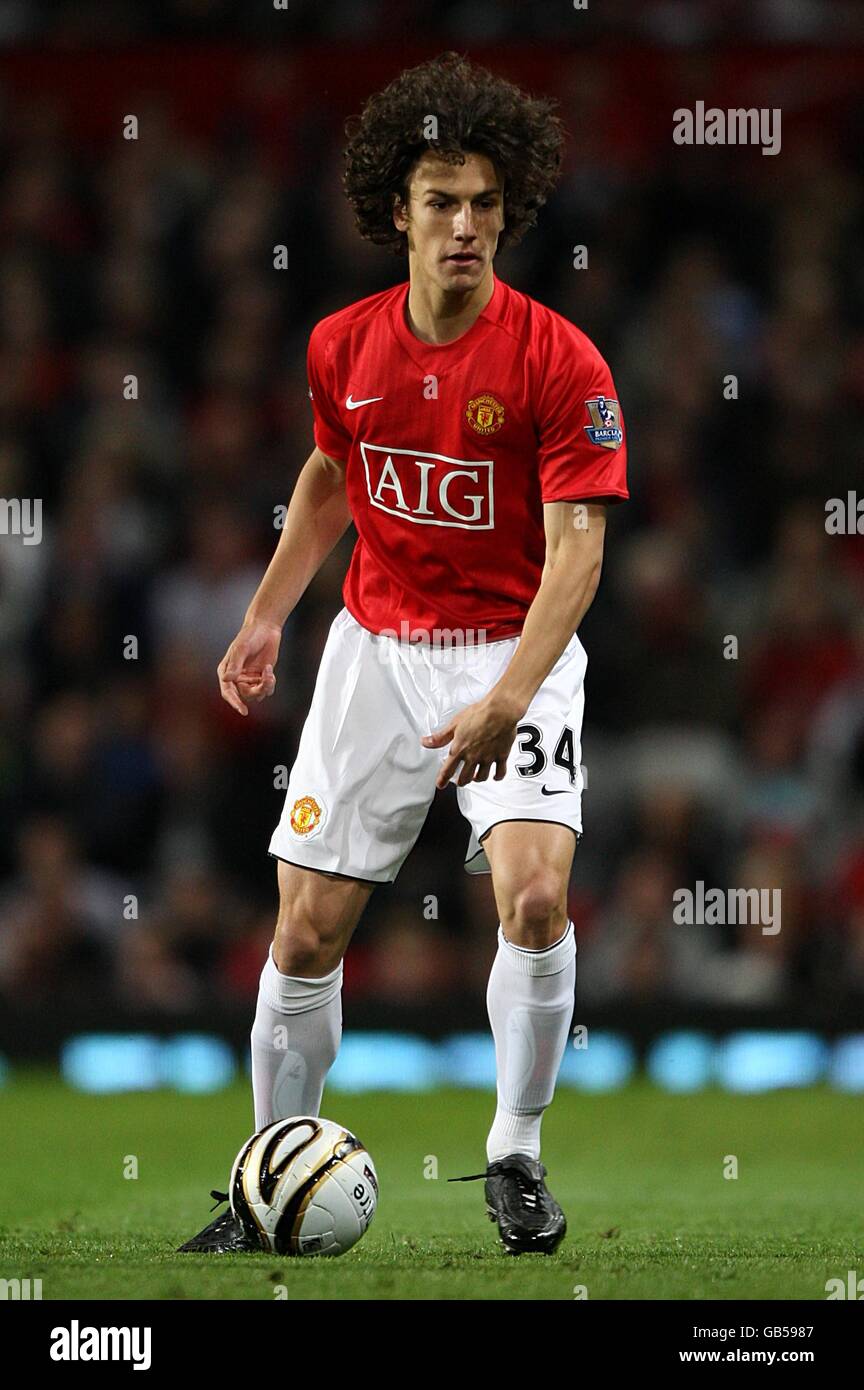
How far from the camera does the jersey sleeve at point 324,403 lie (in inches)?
197

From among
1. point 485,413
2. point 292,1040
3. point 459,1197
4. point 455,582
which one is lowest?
point 459,1197

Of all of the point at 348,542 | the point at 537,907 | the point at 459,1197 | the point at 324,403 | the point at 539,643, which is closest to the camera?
the point at 539,643

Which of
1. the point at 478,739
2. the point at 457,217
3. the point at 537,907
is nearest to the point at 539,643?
the point at 478,739

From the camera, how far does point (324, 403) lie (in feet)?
16.5

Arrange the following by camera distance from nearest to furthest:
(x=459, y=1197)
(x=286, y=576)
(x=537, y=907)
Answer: (x=537, y=907) → (x=286, y=576) → (x=459, y=1197)

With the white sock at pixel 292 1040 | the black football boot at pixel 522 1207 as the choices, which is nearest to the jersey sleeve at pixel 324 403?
the white sock at pixel 292 1040

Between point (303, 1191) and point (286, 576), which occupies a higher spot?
point (286, 576)

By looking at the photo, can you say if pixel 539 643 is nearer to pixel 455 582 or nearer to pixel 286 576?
pixel 455 582

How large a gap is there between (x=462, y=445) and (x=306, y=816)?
0.92 metres

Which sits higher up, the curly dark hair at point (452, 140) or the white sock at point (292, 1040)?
the curly dark hair at point (452, 140)

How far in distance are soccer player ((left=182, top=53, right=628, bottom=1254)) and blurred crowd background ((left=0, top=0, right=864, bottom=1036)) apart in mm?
3375

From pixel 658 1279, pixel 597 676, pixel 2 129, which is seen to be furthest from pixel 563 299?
pixel 658 1279

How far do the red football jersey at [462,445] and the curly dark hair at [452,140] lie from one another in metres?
0.21

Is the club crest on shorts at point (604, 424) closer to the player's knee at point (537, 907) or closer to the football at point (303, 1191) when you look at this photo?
the player's knee at point (537, 907)
